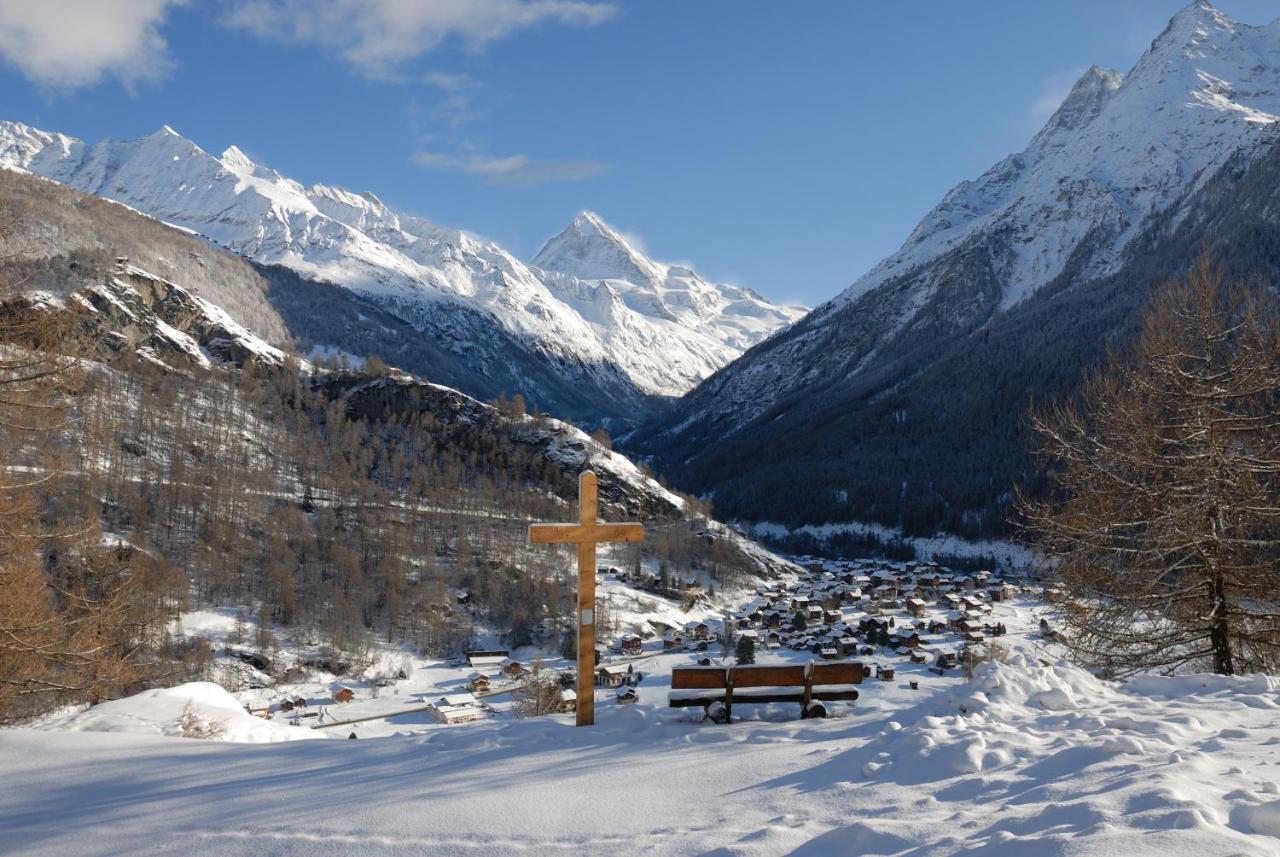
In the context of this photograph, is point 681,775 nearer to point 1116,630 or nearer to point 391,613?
point 1116,630

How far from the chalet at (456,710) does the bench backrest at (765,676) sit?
4409 cm

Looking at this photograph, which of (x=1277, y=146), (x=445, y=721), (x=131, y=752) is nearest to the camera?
(x=131, y=752)

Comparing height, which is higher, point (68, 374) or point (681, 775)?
point (68, 374)

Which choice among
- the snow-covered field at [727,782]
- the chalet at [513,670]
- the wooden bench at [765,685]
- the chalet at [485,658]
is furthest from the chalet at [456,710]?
the wooden bench at [765,685]

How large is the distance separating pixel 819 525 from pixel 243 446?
350 feet

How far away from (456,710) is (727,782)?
49.0 meters

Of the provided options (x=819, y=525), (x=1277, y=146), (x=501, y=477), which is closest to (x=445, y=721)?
(x=501, y=477)

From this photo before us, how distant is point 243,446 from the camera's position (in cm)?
11600

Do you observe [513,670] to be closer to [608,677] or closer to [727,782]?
[608,677]

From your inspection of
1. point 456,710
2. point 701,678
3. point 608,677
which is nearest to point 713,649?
point 608,677

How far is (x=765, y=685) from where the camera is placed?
1142 cm

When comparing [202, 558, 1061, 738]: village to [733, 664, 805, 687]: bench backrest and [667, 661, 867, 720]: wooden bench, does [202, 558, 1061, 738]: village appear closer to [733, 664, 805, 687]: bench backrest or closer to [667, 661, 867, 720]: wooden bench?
[667, 661, 867, 720]: wooden bench

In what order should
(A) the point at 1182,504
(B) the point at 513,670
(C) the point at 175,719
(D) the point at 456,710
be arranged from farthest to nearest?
(B) the point at 513,670 < (D) the point at 456,710 < (A) the point at 1182,504 < (C) the point at 175,719

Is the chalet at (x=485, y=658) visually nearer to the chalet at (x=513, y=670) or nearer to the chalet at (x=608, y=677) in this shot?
the chalet at (x=513, y=670)
